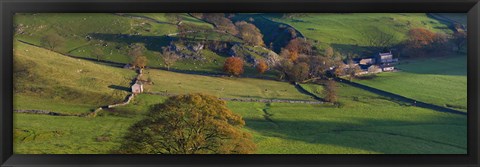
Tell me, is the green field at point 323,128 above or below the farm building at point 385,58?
below

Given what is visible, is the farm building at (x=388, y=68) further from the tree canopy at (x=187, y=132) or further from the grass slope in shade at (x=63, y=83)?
the grass slope in shade at (x=63, y=83)

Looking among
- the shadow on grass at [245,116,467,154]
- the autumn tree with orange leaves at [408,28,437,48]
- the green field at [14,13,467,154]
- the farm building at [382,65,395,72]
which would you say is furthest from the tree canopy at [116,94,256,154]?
the autumn tree with orange leaves at [408,28,437,48]

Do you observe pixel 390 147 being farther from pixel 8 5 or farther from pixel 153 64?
pixel 8 5

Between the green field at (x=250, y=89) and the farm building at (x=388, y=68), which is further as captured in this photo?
the farm building at (x=388, y=68)

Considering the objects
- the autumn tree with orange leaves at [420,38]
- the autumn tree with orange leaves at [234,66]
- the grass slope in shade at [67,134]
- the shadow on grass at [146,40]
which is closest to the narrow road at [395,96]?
the autumn tree with orange leaves at [420,38]

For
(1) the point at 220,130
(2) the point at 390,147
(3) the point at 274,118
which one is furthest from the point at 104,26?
(2) the point at 390,147

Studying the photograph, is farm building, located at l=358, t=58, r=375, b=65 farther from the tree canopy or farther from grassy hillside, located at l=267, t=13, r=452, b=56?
the tree canopy

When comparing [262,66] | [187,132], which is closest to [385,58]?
[262,66]
